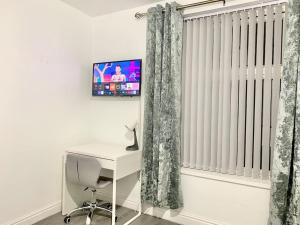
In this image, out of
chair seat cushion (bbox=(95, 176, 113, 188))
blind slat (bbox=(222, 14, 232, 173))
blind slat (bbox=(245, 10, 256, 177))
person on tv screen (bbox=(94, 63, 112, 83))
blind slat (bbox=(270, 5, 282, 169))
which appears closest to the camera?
blind slat (bbox=(270, 5, 282, 169))

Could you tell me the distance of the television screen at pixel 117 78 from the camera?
8.86ft

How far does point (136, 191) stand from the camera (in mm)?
2848

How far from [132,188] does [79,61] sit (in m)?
1.84

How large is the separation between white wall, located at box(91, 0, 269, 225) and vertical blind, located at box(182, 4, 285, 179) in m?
0.20

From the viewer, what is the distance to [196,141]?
250cm

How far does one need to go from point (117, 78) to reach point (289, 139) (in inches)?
77.8

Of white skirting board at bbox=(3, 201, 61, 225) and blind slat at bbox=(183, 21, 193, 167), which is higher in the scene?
blind slat at bbox=(183, 21, 193, 167)

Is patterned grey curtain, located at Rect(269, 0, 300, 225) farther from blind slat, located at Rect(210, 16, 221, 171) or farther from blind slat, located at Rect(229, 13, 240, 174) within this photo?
blind slat, located at Rect(210, 16, 221, 171)

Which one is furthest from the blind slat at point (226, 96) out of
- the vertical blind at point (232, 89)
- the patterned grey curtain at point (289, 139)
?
the patterned grey curtain at point (289, 139)

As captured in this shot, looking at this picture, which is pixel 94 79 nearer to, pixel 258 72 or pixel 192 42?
pixel 192 42

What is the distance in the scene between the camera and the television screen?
2.70m

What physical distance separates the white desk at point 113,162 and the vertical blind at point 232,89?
602mm

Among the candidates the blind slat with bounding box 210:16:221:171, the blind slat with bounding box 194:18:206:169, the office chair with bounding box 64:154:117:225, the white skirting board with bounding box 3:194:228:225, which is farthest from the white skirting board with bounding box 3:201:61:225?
the blind slat with bounding box 210:16:221:171

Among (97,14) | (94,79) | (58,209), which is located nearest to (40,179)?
(58,209)
